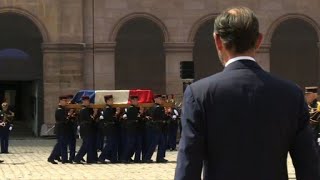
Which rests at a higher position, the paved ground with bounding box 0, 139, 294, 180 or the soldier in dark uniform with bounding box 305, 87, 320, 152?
the soldier in dark uniform with bounding box 305, 87, 320, 152

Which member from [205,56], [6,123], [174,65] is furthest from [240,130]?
[205,56]

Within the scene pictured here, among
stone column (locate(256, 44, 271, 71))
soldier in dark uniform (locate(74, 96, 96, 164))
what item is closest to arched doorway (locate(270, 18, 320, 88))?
stone column (locate(256, 44, 271, 71))

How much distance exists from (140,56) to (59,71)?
393cm

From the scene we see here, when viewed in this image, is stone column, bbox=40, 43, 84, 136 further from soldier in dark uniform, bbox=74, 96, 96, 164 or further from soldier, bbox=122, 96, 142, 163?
soldier, bbox=122, 96, 142, 163

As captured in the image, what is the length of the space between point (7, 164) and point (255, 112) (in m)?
15.8

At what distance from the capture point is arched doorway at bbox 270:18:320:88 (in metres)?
33.8

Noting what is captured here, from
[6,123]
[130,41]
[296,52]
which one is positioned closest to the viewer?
[6,123]

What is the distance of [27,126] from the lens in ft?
119

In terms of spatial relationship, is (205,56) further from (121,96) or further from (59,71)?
(121,96)

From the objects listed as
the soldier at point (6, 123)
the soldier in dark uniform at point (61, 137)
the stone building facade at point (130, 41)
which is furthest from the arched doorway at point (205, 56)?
the soldier in dark uniform at point (61, 137)

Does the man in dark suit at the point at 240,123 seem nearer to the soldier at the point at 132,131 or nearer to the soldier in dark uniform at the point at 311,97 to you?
the soldier in dark uniform at the point at 311,97

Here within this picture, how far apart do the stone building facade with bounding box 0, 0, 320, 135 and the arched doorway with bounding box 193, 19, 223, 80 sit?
0.05 m

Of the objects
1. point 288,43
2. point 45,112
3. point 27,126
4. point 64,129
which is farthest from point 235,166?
point 27,126

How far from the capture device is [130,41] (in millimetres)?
32938
